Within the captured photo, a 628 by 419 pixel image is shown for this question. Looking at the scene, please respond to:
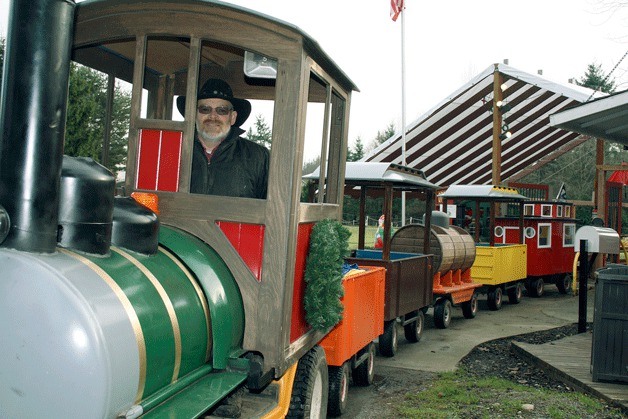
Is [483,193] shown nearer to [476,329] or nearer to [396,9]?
[476,329]

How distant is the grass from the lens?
5.61 meters

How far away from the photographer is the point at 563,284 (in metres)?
15.8

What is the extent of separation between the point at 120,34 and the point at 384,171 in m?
4.80

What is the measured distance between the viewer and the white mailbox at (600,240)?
820 cm

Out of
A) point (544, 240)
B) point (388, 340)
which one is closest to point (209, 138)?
point (388, 340)

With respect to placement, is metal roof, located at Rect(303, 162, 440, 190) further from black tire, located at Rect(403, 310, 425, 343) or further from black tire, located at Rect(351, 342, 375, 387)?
black tire, located at Rect(351, 342, 375, 387)

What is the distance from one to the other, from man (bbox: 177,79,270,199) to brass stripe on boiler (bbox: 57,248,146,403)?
1.42 metres

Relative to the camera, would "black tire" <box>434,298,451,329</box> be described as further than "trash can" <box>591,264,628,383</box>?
Yes

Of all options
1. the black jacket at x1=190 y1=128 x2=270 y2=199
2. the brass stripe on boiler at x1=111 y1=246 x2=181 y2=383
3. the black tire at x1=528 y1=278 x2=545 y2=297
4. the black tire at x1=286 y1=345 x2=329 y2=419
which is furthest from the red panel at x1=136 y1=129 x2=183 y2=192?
the black tire at x1=528 y1=278 x2=545 y2=297

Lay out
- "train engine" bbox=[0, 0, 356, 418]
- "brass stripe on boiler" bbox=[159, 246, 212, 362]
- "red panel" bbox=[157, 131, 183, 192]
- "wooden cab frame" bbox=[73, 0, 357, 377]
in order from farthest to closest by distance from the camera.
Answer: "red panel" bbox=[157, 131, 183, 192] < "wooden cab frame" bbox=[73, 0, 357, 377] < "brass stripe on boiler" bbox=[159, 246, 212, 362] < "train engine" bbox=[0, 0, 356, 418]

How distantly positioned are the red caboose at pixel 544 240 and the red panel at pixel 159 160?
1236cm

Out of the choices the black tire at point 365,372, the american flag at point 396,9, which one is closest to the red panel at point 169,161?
the black tire at point 365,372

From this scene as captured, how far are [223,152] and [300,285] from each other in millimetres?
904

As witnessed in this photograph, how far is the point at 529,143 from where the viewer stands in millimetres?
22453
